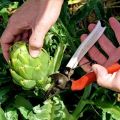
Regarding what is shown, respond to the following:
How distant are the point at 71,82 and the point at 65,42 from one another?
0.25 meters

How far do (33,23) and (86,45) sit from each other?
26cm

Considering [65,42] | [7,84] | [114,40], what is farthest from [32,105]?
[114,40]

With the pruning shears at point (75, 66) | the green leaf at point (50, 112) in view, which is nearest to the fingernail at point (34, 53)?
the pruning shears at point (75, 66)

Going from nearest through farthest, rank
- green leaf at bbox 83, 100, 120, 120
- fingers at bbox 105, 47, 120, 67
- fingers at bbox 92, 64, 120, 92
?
fingers at bbox 92, 64, 120, 92, green leaf at bbox 83, 100, 120, 120, fingers at bbox 105, 47, 120, 67

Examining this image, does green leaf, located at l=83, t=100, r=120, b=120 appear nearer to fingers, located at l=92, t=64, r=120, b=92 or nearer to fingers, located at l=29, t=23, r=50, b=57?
fingers, located at l=92, t=64, r=120, b=92

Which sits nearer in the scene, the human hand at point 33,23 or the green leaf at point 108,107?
the human hand at point 33,23

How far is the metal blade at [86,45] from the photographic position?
1753 mm

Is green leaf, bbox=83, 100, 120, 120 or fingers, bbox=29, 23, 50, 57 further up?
fingers, bbox=29, 23, 50, 57

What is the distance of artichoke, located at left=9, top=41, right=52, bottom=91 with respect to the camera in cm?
160

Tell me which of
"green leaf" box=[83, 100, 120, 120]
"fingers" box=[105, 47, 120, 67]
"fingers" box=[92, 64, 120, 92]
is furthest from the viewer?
"fingers" box=[105, 47, 120, 67]

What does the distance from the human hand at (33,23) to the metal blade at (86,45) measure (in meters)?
0.18

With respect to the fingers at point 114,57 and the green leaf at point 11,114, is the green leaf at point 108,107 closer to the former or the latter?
the fingers at point 114,57

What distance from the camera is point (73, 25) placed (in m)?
1.94

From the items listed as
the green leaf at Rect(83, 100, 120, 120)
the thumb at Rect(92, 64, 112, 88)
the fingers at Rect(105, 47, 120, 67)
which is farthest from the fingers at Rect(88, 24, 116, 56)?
the thumb at Rect(92, 64, 112, 88)
